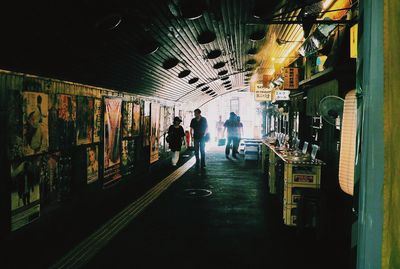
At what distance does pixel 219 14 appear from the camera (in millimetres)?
8406

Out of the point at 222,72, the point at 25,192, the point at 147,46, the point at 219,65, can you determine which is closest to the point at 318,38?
the point at 147,46

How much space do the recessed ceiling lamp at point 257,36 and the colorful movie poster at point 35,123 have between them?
7069mm

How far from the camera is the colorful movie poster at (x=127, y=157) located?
36.4ft

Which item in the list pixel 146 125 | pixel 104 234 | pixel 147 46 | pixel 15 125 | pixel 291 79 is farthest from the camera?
pixel 146 125

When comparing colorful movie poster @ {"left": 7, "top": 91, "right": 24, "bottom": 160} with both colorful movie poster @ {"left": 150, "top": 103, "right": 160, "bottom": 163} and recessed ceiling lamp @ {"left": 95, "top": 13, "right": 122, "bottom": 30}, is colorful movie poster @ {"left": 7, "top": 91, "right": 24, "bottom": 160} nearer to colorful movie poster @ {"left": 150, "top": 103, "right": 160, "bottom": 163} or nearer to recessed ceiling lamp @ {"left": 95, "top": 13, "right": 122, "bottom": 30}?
recessed ceiling lamp @ {"left": 95, "top": 13, "right": 122, "bottom": 30}

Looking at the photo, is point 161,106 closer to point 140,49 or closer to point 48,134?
point 140,49

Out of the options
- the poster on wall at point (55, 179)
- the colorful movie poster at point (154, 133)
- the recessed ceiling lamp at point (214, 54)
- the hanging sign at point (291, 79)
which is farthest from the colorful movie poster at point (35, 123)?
the hanging sign at point (291, 79)

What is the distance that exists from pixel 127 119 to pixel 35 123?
5304 millimetres

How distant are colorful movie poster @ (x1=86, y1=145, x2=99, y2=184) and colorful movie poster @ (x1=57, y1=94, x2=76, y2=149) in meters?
0.99

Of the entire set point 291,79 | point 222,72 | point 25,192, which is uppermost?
point 222,72

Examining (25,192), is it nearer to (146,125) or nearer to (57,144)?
(57,144)

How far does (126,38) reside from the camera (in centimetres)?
744

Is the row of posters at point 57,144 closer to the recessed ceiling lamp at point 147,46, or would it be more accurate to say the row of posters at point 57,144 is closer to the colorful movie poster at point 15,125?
the colorful movie poster at point 15,125

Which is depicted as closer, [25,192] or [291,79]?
[25,192]
